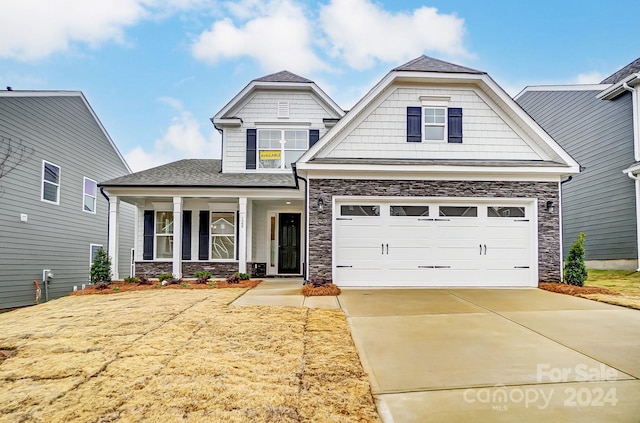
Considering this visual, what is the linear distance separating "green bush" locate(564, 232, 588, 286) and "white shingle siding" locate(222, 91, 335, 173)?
28.3ft

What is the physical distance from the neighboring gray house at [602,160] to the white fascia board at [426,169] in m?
3.12

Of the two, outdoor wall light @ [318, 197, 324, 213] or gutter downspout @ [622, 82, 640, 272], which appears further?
gutter downspout @ [622, 82, 640, 272]

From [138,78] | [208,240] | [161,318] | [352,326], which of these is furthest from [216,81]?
[352,326]

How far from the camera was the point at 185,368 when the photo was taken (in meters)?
4.43

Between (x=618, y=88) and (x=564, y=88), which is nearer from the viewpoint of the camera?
(x=618, y=88)

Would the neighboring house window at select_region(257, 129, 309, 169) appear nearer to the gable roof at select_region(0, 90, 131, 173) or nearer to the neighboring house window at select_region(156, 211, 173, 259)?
the neighboring house window at select_region(156, 211, 173, 259)

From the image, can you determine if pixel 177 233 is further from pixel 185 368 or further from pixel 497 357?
pixel 497 357

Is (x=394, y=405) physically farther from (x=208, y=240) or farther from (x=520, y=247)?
(x=208, y=240)

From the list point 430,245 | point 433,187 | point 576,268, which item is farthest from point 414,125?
point 576,268

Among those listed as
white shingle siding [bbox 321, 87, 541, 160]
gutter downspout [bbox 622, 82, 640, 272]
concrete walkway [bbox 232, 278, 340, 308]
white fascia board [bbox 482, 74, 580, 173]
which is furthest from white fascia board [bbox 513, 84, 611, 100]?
concrete walkway [bbox 232, 278, 340, 308]

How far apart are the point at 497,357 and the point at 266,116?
11.9 meters

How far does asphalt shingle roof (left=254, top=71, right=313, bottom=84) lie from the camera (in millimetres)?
14776

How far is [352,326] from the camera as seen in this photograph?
6.27m

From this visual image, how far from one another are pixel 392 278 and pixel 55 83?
19.4m
